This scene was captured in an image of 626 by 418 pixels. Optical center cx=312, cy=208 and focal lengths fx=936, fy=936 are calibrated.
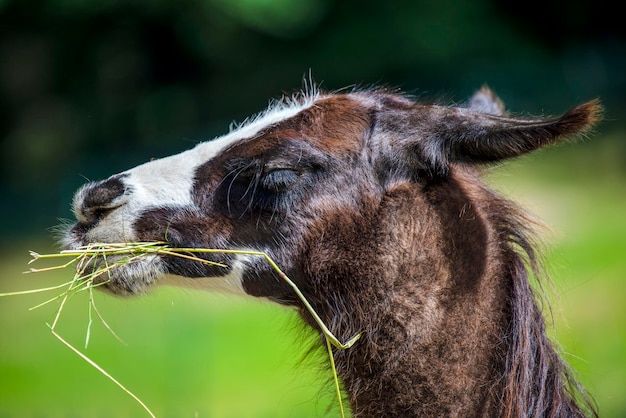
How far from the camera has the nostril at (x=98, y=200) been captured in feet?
11.5

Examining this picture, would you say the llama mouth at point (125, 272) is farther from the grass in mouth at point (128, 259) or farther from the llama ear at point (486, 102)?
the llama ear at point (486, 102)

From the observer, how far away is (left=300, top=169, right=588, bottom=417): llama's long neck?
335 cm

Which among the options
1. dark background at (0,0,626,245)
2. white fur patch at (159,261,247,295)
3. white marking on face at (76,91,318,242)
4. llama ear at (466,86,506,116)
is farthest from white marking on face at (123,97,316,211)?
dark background at (0,0,626,245)

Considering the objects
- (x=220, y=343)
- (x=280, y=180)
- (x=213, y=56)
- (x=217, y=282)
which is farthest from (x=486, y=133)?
(x=213, y=56)

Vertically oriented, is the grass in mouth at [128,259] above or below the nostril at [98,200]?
below

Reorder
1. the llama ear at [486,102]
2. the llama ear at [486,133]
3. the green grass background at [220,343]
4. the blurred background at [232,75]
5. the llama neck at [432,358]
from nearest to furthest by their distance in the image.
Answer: the llama ear at [486,133] < the llama neck at [432,358] < the llama ear at [486,102] < the green grass background at [220,343] < the blurred background at [232,75]

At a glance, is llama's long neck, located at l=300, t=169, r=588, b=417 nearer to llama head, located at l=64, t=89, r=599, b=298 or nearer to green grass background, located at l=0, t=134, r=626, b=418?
llama head, located at l=64, t=89, r=599, b=298

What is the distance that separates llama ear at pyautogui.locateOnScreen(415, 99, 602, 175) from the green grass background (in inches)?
74.7

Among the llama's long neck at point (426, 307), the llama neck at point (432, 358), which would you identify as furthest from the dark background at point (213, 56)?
the llama neck at point (432, 358)

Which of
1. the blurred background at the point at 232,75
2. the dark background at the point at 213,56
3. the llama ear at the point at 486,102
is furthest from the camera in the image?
the dark background at the point at 213,56

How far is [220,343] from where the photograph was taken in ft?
28.0

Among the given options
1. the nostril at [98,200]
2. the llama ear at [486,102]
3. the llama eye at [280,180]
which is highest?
the llama ear at [486,102]

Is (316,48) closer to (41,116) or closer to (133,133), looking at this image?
(133,133)

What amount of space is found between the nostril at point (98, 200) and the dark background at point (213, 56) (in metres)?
10.5
